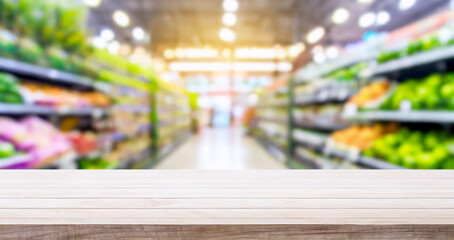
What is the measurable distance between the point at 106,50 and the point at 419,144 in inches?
132

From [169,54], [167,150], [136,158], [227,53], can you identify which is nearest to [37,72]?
[136,158]

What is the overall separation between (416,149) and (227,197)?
1978 millimetres

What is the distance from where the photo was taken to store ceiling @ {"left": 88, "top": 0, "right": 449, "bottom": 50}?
8077mm

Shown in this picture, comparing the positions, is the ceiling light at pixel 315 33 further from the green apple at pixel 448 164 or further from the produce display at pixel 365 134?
the green apple at pixel 448 164

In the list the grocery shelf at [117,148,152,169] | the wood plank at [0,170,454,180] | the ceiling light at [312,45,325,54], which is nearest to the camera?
the wood plank at [0,170,454,180]

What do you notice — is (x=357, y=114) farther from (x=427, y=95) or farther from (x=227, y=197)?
(x=227, y=197)

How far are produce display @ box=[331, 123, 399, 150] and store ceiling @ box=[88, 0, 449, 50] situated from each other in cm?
594

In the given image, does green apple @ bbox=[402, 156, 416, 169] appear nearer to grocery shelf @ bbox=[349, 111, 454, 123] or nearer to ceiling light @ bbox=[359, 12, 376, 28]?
grocery shelf @ bbox=[349, 111, 454, 123]

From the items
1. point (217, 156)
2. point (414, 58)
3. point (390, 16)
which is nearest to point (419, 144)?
point (414, 58)

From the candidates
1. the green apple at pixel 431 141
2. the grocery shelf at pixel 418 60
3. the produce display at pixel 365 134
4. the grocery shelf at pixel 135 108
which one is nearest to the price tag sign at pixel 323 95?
the produce display at pixel 365 134

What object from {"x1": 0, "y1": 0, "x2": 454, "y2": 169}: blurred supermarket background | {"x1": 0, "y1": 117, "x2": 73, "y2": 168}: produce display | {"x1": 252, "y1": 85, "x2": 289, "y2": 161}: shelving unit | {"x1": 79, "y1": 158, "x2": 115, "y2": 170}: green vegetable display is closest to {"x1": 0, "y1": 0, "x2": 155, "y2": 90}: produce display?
{"x1": 0, "y1": 0, "x2": 454, "y2": 169}: blurred supermarket background

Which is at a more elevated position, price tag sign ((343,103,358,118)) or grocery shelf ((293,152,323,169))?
price tag sign ((343,103,358,118))

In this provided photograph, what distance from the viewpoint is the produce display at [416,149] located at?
1.69 m

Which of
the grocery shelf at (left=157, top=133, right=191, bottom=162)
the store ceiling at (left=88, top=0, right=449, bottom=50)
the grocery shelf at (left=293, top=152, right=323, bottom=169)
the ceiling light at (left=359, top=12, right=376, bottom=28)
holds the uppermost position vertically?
the store ceiling at (left=88, top=0, right=449, bottom=50)
